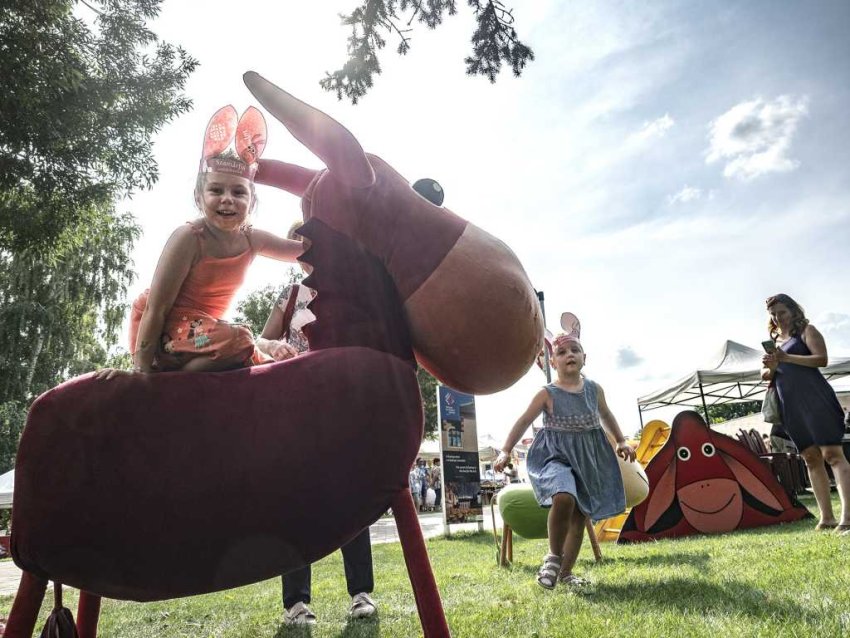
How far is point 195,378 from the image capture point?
3.71 feet

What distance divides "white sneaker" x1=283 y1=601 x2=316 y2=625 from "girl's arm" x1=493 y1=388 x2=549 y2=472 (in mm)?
1299

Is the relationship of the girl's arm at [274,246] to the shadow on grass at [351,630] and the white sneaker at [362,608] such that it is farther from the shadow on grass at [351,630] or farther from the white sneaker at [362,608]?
the white sneaker at [362,608]

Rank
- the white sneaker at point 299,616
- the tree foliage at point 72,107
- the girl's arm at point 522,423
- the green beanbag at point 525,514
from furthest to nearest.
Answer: the tree foliage at point 72,107
the green beanbag at point 525,514
the girl's arm at point 522,423
the white sneaker at point 299,616

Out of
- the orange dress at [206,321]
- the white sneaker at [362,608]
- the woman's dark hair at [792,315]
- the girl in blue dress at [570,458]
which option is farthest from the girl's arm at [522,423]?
the orange dress at [206,321]

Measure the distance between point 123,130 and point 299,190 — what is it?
7.88 meters

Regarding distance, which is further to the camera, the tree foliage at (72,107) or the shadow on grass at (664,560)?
the tree foliage at (72,107)

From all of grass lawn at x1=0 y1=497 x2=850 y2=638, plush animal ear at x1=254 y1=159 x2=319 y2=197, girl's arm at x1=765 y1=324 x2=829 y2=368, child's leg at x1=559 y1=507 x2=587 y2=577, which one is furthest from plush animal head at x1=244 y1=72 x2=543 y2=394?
girl's arm at x1=765 y1=324 x2=829 y2=368

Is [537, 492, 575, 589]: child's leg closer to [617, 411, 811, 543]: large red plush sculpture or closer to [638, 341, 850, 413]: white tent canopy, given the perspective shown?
[617, 411, 811, 543]: large red plush sculpture

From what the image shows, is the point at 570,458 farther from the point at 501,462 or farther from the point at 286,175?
the point at 286,175

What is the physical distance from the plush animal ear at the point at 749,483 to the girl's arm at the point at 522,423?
9.26 feet

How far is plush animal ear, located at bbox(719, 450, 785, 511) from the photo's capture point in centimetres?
554

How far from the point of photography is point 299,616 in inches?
116

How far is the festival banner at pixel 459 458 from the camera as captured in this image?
9.37 metres

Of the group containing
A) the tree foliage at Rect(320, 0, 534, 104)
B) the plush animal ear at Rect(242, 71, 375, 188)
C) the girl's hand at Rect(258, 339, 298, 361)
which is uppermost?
the tree foliage at Rect(320, 0, 534, 104)
